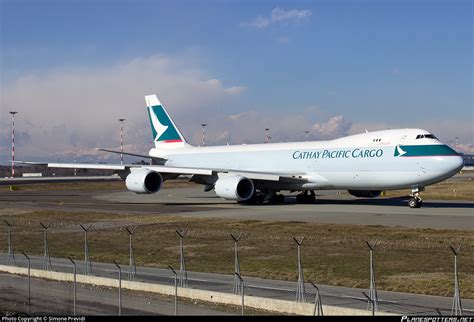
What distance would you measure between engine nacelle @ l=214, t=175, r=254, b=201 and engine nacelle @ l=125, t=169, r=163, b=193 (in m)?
4.82

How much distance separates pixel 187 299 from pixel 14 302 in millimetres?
4369

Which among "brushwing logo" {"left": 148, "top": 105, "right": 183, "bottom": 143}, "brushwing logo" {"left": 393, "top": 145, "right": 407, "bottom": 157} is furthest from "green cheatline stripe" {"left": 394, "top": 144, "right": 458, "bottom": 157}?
"brushwing logo" {"left": 148, "top": 105, "right": 183, "bottom": 143}

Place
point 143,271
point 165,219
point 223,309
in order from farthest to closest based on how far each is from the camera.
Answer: point 165,219 → point 143,271 → point 223,309

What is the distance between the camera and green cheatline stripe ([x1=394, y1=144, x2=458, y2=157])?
141 ft

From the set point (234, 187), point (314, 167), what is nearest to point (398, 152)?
point (314, 167)

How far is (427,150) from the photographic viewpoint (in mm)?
43188

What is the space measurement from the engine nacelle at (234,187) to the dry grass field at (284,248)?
389 inches

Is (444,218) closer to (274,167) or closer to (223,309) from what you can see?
(274,167)

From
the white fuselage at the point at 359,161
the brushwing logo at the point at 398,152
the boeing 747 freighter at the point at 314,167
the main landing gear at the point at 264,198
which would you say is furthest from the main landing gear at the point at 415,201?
the main landing gear at the point at 264,198

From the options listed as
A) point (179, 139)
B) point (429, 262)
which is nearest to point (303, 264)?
Result: point (429, 262)

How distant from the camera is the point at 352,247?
2719cm

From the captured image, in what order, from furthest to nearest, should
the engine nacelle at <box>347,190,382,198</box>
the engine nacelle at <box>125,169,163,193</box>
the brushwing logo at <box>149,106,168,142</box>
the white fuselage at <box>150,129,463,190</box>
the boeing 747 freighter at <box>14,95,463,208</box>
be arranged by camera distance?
the brushwing logo at <box>149,106,168,142</box>, the engine nacelle at <box>125,169,163,193</box>, the engine nacelle at <box>347,190,382,198</box>, the boeing 747 freighter at <box>14,95,463,208</box>, the white fuselage at <box>150,129,463,190</box>

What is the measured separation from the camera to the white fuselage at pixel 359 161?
43.1 metres

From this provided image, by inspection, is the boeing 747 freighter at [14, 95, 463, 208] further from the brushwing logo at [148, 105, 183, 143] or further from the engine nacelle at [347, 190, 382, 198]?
the brushwing logo at [148, 105, 183, 143]
